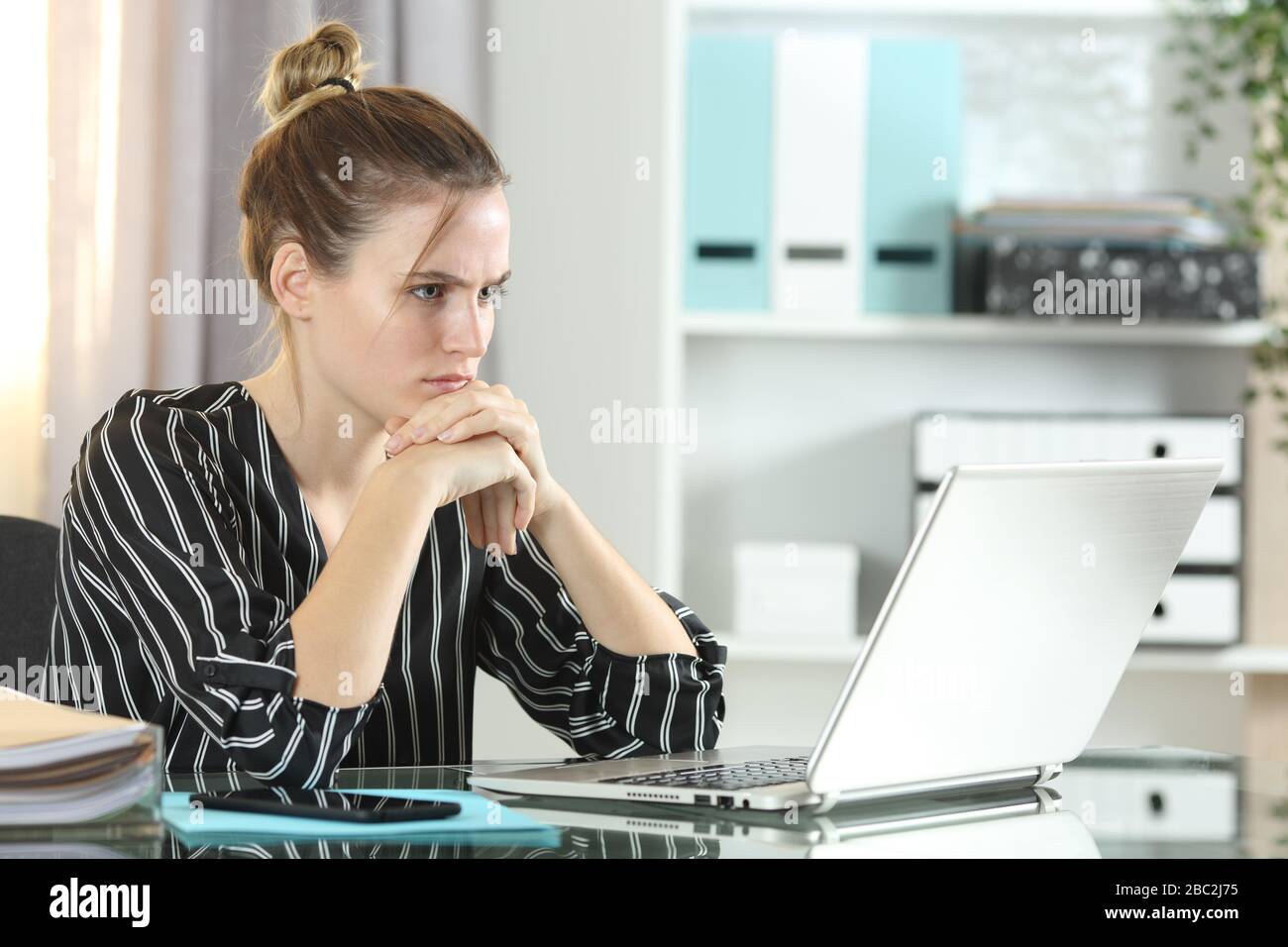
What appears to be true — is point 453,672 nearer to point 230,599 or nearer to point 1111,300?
point 230,599

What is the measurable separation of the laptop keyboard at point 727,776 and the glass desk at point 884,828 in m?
0.04

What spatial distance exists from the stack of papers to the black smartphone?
75 millimetres

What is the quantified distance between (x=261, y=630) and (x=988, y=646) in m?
0.51

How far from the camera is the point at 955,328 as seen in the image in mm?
2164

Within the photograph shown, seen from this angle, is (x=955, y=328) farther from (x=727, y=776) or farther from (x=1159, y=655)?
(x=727, y=776)

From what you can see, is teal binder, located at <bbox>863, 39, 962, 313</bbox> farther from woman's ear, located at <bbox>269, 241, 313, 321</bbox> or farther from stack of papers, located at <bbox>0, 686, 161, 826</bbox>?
stack of papers, located at <bbox>0, 686, 161, 826</bbox>

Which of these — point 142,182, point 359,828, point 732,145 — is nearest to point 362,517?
point 359,828

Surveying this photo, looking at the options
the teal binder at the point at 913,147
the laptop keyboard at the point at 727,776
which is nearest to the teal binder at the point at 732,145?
the teal binder at the point at 913,147

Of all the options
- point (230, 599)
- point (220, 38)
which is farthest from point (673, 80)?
point (230, 599)

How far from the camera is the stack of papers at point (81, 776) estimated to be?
2.24 ft

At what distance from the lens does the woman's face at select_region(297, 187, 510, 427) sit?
3.99 feet

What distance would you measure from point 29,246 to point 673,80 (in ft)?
2.98

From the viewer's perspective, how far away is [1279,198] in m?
2.12

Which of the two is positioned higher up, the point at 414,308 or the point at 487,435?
the point at 414,308
